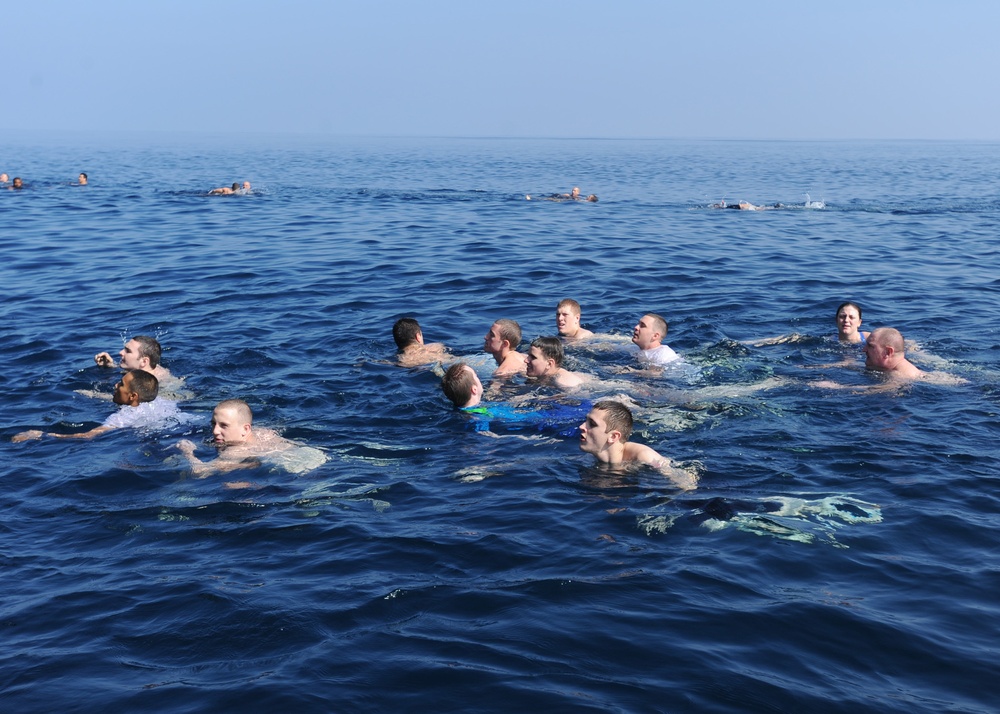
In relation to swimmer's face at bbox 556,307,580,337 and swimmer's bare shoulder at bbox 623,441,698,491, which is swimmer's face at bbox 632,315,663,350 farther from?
swimmer's bare shoulder at bbox 623,441,698,491

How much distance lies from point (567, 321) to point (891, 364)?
469 centimetres

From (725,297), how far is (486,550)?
12.2m

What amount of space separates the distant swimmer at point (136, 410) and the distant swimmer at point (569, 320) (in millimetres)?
5785

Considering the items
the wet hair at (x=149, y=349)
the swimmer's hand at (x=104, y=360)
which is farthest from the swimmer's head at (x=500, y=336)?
the swimmer's hand at (x=104, y=360)

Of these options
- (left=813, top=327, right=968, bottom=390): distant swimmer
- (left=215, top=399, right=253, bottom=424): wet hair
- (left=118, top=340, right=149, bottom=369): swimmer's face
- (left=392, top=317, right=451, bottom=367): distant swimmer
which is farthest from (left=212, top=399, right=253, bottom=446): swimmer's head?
(left=813, top=327, right=968, bottom=390): distant swimmer

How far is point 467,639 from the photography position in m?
6.46

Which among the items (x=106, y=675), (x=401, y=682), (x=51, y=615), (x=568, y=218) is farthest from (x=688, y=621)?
(x=568, y=218)

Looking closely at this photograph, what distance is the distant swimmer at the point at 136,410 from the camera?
1097 cm

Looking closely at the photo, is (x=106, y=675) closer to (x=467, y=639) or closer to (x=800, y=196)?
(x=467, y=639)

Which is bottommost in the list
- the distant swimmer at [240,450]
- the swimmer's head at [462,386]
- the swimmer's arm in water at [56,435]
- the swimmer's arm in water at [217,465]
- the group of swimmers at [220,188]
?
the swimmer's arm in water at [56,435]

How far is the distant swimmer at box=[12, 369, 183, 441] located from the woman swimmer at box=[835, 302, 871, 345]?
9711 mm

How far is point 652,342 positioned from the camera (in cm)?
1303

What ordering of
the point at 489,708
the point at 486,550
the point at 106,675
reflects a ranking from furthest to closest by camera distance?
the point at 486,550 < the point at 106,675 < the point at 489,708

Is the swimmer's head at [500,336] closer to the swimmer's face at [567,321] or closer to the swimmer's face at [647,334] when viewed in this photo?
the swimmer's face at [567,321]
